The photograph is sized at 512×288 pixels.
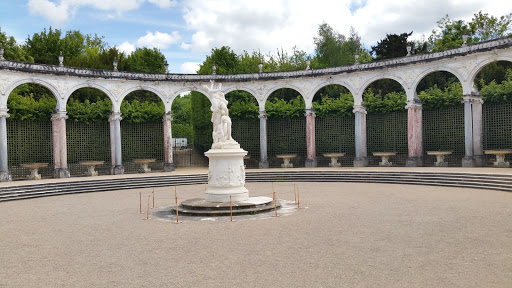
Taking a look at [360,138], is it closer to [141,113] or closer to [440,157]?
[440,157]

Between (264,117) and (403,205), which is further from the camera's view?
(264,117)

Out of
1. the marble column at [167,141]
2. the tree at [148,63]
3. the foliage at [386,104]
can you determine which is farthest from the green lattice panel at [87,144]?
the foliage at [386,104]

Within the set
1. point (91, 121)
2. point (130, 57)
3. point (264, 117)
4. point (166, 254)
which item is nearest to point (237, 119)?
point (264, 117)

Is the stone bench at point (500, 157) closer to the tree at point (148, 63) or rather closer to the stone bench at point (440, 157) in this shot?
the stone bench at point (440, 157)

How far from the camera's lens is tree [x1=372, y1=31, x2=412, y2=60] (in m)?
39.0

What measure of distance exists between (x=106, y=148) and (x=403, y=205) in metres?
22.9

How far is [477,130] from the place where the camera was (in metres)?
24.7

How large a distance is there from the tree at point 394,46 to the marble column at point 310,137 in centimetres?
1332

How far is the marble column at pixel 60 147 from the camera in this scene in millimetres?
26766

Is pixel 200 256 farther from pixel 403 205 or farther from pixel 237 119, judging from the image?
pixel 237 119

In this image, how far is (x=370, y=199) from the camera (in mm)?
15508

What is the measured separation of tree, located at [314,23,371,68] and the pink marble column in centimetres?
1785

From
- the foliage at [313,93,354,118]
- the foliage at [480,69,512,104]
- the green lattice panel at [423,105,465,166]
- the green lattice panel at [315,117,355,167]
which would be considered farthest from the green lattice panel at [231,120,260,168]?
the foliage at [480,69,512,104]

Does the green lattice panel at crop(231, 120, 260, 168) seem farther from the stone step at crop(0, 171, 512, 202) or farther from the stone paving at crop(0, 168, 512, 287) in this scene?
the stone paving at crop(0, 168, 512, 287)
